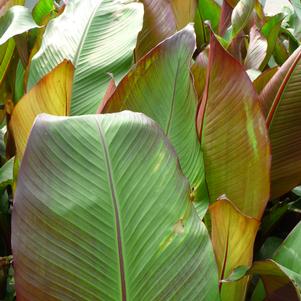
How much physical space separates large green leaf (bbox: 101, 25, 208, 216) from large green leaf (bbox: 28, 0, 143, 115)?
0.14 metres

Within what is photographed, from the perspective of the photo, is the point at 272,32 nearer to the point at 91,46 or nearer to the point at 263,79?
the point at 263,79

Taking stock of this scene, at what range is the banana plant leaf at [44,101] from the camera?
747 mm

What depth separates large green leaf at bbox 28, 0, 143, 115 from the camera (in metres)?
0.87

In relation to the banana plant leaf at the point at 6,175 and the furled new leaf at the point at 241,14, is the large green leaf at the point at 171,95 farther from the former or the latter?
the furled new leaf at the point at 241,14

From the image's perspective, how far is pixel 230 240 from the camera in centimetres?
64

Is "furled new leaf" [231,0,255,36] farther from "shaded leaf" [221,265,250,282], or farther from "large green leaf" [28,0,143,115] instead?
"shaded leaf" [221,265,250,282]

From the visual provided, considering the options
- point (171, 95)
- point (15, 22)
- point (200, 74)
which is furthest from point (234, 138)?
point (15, 22)

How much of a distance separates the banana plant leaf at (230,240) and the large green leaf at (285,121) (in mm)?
222

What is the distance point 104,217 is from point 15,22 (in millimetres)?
535

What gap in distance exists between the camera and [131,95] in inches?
28.0

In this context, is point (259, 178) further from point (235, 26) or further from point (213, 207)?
point (235, 26)

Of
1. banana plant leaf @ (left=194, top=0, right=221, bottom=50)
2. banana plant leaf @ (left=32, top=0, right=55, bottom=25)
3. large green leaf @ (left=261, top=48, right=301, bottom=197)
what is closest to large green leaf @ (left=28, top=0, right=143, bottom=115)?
large green leaf @ (left=261, top=48, right=301, bottom=197)

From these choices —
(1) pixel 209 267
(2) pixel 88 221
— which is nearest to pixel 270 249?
(1) pixel 209 267

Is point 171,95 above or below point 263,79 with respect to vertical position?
above
